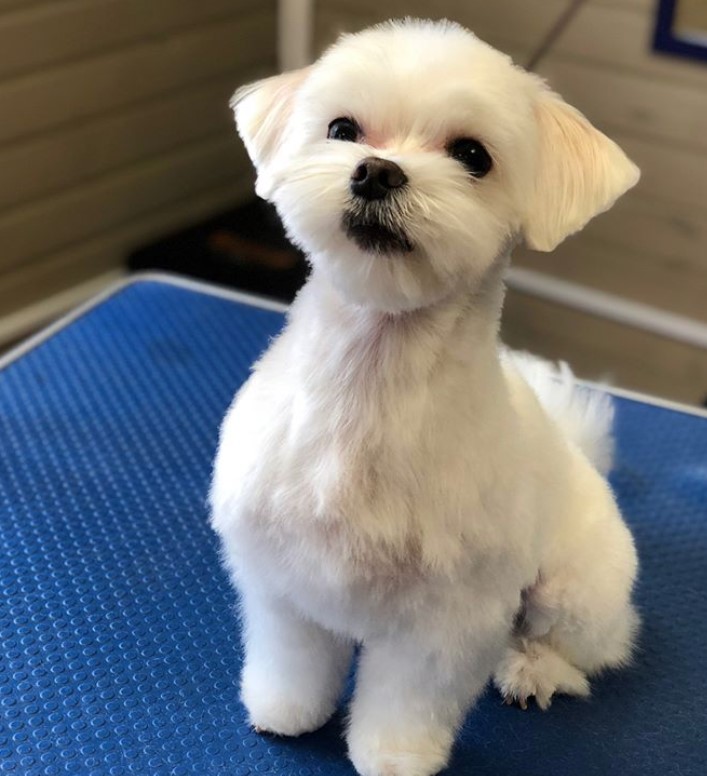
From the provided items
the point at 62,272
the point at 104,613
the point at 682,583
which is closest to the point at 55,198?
the point at 62,272

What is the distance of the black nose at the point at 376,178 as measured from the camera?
638 millimetres

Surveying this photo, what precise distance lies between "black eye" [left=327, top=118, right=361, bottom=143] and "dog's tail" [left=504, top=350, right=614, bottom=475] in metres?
0.49

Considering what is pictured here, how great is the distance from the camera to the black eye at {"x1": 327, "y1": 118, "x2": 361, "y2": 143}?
0.70 meters

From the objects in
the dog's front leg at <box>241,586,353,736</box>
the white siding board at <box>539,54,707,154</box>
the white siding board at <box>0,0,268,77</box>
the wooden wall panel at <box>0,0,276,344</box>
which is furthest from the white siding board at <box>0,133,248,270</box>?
the dog's front leg at <box>241,586,353,736</box>

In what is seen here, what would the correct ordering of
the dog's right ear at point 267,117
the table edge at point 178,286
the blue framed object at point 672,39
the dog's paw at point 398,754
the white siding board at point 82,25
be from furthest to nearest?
the blue framed object at point 672,39
the white siding board at point 82,25
the table edge at point 178,286
the dog's paw at point 398,754
the dog's right ear at point 267,117

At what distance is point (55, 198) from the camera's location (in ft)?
5.74

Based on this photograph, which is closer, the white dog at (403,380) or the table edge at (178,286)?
the white dog at (403,380)

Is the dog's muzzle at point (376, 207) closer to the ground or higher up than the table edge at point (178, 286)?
higher up

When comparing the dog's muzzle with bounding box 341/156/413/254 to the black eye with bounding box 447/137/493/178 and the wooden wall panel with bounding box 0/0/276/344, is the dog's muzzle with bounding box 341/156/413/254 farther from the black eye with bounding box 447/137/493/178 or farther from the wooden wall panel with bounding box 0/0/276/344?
the wooden wall panel with bounding box 0/0/276/344

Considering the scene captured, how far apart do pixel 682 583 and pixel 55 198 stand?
1.22 metres

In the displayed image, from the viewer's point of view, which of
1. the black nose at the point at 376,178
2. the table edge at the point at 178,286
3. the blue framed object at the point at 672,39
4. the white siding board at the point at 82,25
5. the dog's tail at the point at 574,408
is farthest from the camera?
the blue framed object at the point at 672,39

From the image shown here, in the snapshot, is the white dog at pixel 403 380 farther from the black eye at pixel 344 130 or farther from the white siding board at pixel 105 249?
the white siding board at pixel 105 249

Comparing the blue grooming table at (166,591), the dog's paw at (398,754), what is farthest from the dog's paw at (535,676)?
the dog's paw at (398,754)

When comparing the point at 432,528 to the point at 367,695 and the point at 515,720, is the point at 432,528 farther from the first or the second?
the point at 515,720
